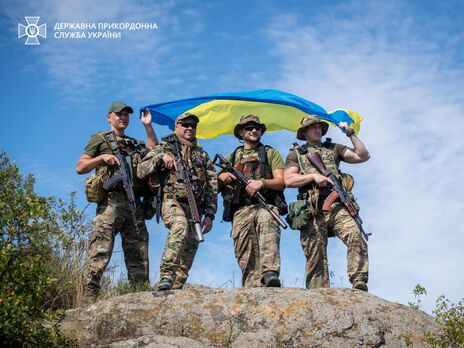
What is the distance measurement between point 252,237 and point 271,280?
785 mm

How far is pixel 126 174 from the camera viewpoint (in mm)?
9133

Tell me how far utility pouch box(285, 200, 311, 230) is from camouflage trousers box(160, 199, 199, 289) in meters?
1.28

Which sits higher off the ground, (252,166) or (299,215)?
(252,166)

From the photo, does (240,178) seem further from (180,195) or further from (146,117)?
(146,117)

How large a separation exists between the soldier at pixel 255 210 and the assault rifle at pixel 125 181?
1.23 m

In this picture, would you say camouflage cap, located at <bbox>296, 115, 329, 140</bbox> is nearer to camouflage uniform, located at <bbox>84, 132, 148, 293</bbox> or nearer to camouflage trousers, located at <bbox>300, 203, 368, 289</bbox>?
camouflage trousers, located at <bbox>300, 203, 368, 289</bbox>

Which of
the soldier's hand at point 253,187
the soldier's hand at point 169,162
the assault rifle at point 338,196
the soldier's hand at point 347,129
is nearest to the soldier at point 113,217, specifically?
the soldier's hand at point 169,162

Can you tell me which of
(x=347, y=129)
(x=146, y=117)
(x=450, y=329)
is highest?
(x=146, y=117)

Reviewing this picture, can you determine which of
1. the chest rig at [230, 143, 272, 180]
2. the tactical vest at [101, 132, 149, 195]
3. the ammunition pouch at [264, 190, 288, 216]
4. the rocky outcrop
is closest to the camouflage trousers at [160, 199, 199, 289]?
the rocky outcrop

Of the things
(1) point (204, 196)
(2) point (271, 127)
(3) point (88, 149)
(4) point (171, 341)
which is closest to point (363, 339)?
(4) point (171, 341)

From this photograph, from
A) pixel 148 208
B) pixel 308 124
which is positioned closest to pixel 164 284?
pixel 148 208

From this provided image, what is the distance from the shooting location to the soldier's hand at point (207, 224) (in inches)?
350

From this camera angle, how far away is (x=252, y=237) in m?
9.07

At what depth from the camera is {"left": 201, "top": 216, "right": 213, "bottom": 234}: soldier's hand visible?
8883 mm
